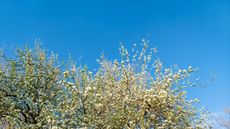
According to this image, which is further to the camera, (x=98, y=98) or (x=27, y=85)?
(x=27, y=85)

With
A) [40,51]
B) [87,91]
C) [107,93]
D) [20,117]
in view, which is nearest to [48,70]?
[40,51]

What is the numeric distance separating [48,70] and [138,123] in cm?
909

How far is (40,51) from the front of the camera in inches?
870

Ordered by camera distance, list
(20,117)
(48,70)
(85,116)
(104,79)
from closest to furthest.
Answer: (85,116)
(104,79)
(20,117)
(48,70)

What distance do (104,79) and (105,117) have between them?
386cm

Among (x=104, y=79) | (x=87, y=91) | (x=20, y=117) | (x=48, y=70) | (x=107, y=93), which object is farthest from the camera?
(x=48, y=70)

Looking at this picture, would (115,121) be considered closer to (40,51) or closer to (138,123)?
(138,123)

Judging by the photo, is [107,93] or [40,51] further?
[40,51]

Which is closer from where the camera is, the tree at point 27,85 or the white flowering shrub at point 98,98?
the white flowering shrub at point 98,98

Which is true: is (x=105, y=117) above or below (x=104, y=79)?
below

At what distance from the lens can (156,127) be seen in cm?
1290

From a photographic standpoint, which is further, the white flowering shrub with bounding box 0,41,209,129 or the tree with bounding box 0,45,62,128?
the tree with bounding box 0,45,62,128

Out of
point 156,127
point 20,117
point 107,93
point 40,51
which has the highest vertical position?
point 40,51

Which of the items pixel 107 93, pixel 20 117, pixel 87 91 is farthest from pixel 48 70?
pixel 87 91
